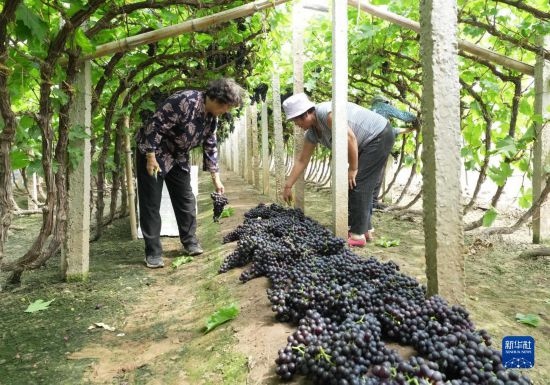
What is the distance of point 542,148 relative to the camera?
4305 mm

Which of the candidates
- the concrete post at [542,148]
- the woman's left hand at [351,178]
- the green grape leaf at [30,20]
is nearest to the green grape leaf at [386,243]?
the woman's left hand at [351,178]

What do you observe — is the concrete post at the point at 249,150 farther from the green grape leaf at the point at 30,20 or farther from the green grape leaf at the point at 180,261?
the green grape leaf at the point at 30,20

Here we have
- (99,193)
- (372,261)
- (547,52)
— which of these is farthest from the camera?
(99,193)

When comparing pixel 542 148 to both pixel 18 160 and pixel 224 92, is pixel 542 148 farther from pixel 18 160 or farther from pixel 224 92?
pixel 18 160

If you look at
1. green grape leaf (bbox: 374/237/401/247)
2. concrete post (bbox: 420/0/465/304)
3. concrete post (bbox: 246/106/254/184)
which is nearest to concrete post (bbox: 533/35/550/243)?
green grape leaf (bbox: 374/237/401/247)

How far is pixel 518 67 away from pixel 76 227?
4.41 m

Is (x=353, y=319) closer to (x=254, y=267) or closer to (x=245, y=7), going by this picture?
(x=254, y=267)

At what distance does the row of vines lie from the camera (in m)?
2.88

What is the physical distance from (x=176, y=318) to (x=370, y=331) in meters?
1.65

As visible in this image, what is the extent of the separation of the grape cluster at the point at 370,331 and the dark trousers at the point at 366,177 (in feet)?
4.55

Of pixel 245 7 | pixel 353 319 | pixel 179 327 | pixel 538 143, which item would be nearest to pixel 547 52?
pixel 538 143

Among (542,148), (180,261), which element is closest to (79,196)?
(180,261)

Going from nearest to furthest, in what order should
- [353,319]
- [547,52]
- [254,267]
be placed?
[353,319] < [254,267] < [547,52]

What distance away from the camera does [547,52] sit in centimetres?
416
